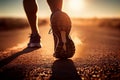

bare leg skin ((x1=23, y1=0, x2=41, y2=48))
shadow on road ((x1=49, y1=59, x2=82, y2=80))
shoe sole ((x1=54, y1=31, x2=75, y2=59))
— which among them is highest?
bare leg skin ((x1=23, y1=0, x2=41, y2=48))

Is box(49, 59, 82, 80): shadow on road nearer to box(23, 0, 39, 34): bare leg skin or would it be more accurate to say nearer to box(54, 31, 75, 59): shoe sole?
box(54, 31, 75, 59): shoe sole

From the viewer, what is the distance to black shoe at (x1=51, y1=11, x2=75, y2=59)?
145 inches

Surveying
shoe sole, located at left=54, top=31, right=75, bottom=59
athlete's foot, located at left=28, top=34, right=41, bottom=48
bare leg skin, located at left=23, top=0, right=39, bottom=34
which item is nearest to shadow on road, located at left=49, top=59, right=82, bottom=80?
shoe sole, located at left=54, top=31, right=75, bottom=59

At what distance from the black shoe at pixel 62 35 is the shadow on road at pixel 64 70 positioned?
4.3 inches

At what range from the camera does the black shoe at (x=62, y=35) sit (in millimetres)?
3688

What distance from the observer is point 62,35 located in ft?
12.2

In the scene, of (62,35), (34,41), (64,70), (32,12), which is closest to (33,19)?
(32,12)

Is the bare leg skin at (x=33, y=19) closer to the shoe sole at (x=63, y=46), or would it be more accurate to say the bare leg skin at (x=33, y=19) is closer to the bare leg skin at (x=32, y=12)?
the bare leg skin at (x=32, y=12)

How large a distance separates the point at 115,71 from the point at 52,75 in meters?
0.67

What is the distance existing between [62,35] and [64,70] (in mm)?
664

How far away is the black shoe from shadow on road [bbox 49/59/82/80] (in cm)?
11

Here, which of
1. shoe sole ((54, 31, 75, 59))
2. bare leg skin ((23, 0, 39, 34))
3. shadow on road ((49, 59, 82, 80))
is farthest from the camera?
bare leg skin ((23, 0, 39, 34))

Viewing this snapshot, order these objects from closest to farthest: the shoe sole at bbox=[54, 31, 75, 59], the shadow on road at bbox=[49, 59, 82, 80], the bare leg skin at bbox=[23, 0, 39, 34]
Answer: the shadow on road at bbox=[49, 59, 82, 80] < the shoe sole at bbox=[54, 31, 75, 59] < the bare leg skin at bbox=[23, 0, 39, 34]

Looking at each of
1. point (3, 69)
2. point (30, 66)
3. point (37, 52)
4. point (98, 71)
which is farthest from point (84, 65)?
point (37, 52)
